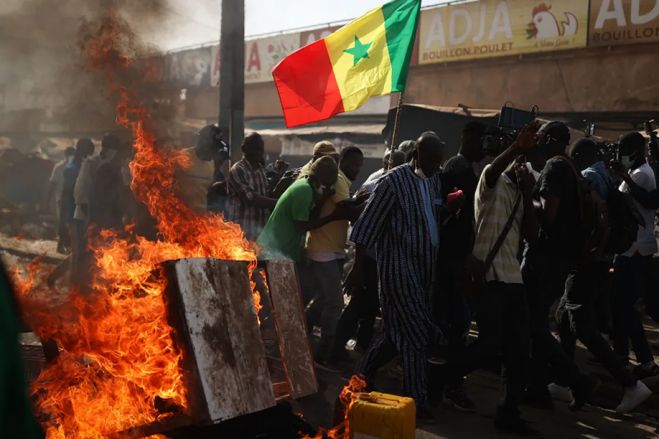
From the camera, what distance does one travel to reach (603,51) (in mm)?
17984

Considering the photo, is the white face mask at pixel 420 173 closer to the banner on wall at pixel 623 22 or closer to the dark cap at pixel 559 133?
the dark cap at pixel 559 133

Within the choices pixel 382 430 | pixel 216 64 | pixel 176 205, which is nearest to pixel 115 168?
pixel 176 205

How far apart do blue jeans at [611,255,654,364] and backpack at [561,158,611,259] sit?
3.67 feet

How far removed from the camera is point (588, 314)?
577cm

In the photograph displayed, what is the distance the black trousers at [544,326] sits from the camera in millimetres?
5395

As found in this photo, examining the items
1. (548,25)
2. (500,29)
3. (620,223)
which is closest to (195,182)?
(620,223)

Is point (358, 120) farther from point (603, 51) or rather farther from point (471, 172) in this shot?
point (471, 172)

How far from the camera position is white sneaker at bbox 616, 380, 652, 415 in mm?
5504

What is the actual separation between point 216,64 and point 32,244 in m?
13.4

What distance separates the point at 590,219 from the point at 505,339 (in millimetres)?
1278

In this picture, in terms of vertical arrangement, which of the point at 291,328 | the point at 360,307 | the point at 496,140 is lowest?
Result: the point at 360,307

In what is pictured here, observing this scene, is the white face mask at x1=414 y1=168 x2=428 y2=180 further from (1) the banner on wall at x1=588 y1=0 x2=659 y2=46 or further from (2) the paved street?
(1) the banner on wall at x1=588 y1=0 x2=659 y2=46

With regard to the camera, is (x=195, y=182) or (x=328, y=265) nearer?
(x=328, y=265)

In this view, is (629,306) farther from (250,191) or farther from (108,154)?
(108,154)
